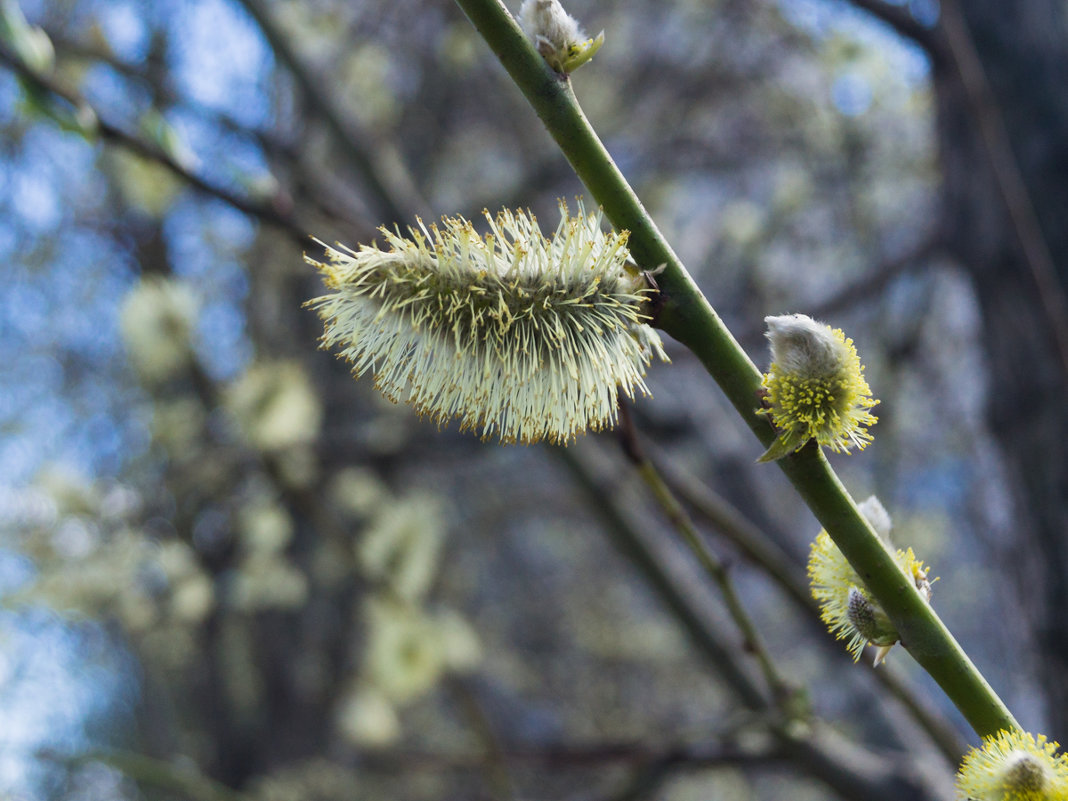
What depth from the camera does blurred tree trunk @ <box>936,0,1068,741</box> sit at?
1.97 m

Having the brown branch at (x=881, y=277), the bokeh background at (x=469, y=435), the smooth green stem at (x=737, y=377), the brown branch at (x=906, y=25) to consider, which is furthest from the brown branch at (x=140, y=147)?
the brown branch at (x=881, y=277)

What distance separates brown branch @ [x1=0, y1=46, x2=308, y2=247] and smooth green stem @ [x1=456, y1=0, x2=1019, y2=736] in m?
1.11

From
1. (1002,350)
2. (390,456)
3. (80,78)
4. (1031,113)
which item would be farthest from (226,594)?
(1031,113)

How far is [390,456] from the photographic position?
3107 millimetres

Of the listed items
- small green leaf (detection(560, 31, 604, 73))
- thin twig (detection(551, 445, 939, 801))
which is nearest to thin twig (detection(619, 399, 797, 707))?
thin twig (detection(551, 445, 939, 801))

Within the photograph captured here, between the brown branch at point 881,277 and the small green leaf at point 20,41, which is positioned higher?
the brown branch at point 881,277

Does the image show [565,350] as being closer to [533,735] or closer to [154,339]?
[154,339]

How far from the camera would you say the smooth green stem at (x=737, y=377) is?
0.64 m

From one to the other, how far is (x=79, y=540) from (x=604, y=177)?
3.15m

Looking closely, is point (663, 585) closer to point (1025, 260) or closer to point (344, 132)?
point (1025, 260)

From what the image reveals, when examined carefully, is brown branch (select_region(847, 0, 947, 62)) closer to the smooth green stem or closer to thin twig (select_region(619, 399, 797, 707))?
thin twig (select_region(619, 399, 797, 707))

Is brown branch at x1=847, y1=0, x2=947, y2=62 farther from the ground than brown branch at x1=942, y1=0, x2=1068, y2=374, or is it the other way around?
brown branch at x1=847, y1=0, x2=947, y2=62

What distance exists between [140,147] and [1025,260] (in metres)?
2.01

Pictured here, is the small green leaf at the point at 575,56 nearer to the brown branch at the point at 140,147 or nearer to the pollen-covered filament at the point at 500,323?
the pollen-covered filament at the point at 500,323
